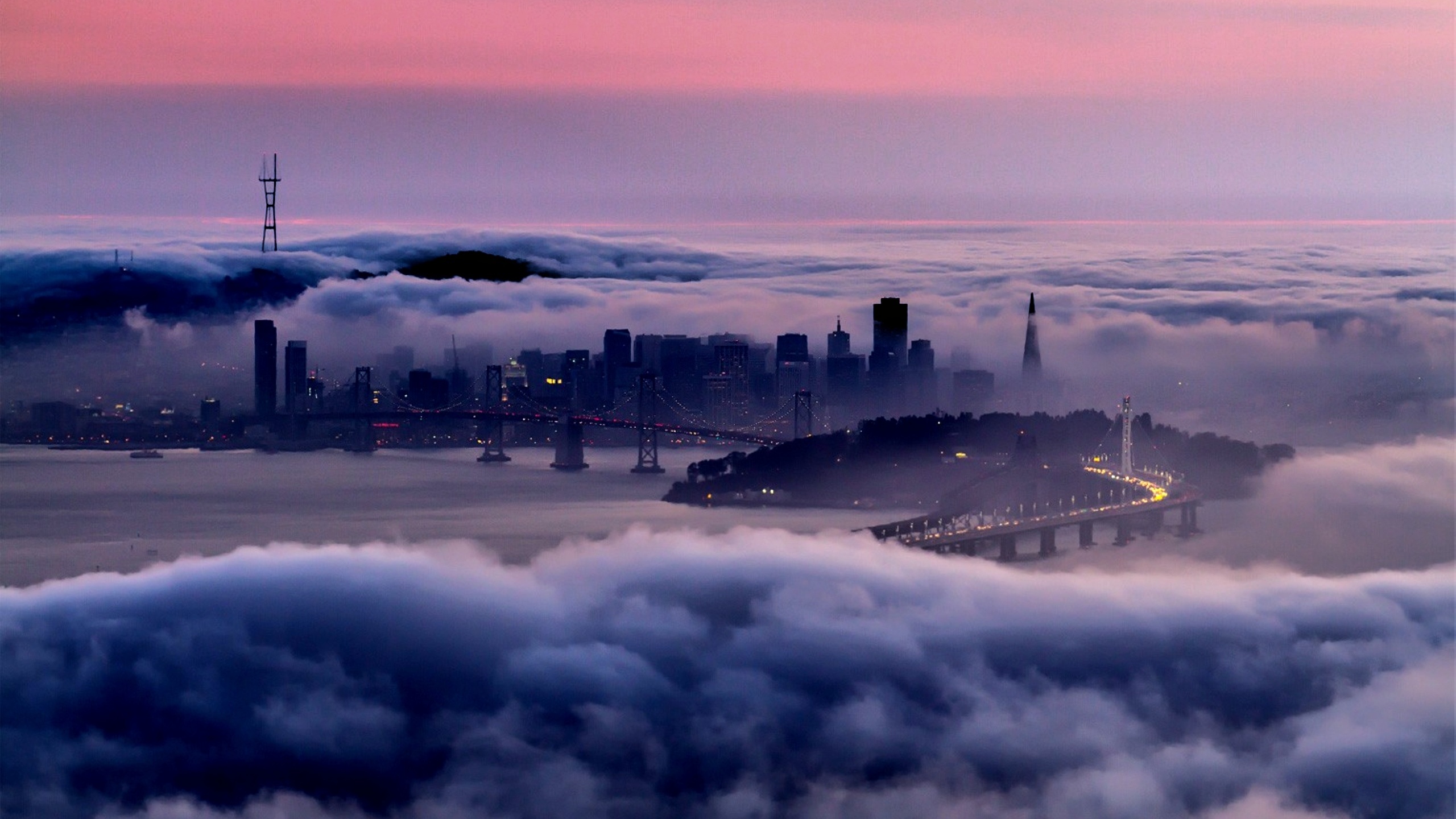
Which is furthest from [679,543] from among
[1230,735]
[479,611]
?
[1230,735]

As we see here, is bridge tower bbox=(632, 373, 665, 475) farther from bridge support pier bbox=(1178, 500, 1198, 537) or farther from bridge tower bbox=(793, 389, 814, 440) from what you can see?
bridge support pier bbox=(1178, 500, 1198, 537)

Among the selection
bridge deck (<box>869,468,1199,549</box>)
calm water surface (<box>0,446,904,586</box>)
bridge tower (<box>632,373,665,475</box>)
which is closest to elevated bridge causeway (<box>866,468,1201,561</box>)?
bridge deck (<box>869,468,1199,549</box>)

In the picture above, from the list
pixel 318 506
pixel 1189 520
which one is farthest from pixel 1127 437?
pixel 318 506

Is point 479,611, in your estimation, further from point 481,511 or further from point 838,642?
point 481,511

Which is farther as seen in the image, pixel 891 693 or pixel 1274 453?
pixel 1274 453

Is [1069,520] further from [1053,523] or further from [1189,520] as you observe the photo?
[1189,520]

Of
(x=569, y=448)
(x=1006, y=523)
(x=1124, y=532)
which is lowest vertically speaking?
(x=1124, y=532)

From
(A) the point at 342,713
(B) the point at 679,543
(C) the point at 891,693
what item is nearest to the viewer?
(A) the point at 342,713
